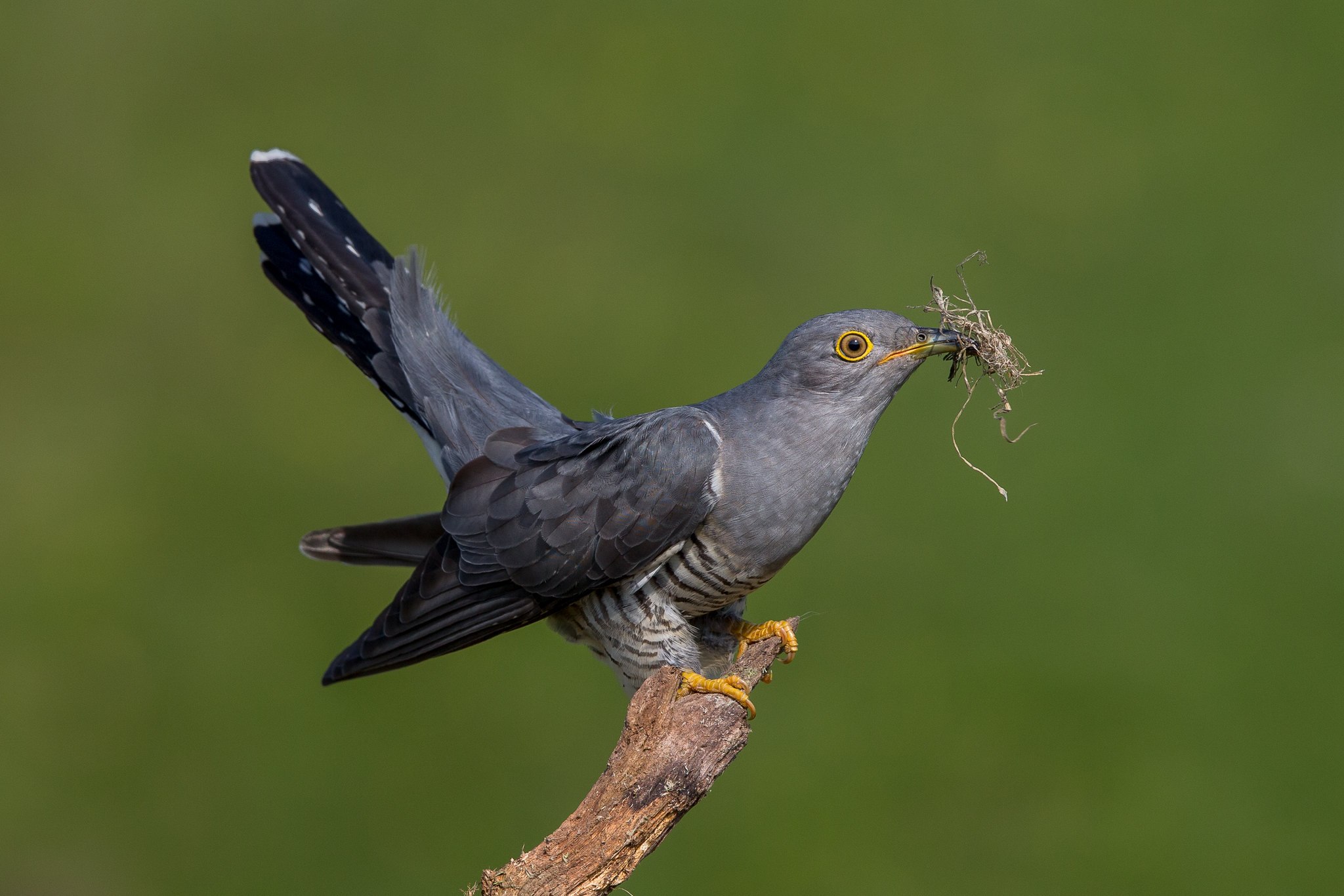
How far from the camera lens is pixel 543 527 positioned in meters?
2.64

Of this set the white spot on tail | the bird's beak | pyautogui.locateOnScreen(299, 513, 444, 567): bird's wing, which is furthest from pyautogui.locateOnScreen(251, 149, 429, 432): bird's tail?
the bird's beak

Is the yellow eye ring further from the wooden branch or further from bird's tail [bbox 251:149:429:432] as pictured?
bird's tail [bbox 251:149:429:432]

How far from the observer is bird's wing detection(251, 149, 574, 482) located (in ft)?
9.95

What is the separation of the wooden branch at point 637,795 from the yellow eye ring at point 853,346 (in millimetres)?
734

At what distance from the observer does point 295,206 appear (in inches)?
124

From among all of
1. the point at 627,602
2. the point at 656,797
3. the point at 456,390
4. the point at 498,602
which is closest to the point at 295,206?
the point at 456,390

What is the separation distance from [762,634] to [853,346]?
796 mm

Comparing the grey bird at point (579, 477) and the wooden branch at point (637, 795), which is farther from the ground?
the grey bird at point (579, 477)

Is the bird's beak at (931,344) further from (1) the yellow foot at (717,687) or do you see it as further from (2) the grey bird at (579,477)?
(1) the yellow foot at (717,687)

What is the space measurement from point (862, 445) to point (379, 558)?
1389 millimetres

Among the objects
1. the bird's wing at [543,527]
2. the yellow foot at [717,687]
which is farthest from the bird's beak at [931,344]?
the yellow foot at [717,687]

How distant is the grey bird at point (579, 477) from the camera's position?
2418 millimetres

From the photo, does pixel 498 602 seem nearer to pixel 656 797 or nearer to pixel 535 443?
pixel 535 443

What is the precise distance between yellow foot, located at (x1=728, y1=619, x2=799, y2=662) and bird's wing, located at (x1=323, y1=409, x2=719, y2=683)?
0.42 meters
